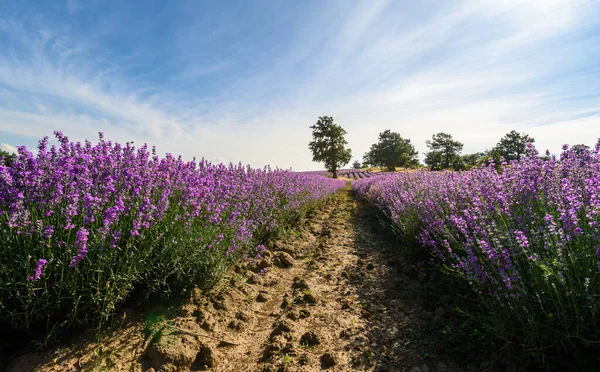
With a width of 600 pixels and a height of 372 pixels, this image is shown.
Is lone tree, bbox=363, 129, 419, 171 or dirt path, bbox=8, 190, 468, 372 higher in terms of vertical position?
lone tree, bbox=363, 129, 419, 171

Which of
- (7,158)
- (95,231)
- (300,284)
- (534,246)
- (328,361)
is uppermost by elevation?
(7,158)

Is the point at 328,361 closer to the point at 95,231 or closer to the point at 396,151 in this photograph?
the point at 95,231

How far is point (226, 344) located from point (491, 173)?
337cm

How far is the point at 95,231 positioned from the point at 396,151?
52.2 metres

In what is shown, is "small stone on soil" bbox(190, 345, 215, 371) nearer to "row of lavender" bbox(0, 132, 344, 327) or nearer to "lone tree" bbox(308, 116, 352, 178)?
"row of lavender" bbox(0, 132, 344, 327)

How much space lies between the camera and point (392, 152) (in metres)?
50.8

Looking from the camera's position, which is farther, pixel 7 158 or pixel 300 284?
pixel 7 158

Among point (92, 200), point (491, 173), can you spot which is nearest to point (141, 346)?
point (92, 200)

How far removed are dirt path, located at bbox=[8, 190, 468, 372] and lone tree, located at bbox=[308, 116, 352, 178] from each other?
30826 mm

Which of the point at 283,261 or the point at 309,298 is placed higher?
the point at 283,261

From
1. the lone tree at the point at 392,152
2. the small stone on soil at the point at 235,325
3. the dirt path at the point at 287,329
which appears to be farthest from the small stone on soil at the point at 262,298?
the lone tree at the point at 392,152

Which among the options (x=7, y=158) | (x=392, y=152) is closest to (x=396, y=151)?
(x=392, y=152)

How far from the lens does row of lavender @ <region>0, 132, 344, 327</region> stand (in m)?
1.76

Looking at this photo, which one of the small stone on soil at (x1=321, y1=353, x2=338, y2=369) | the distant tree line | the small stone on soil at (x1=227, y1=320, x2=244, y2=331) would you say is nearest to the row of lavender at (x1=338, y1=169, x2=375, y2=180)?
the distant tree line
